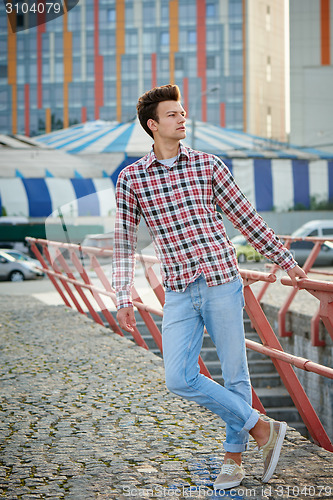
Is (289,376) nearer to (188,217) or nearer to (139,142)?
(188,217)

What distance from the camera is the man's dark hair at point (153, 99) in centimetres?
326

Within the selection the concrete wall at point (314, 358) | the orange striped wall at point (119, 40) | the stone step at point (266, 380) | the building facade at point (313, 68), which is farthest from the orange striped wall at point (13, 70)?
the stone step at point (266, 380)

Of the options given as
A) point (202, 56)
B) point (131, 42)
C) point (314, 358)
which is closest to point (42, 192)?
point (314, 358)

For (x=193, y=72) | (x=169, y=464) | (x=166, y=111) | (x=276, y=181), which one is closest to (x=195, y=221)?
(x=166, y=111)

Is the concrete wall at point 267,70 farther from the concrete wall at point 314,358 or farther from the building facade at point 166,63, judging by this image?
→ the concrete wall at point 314,358

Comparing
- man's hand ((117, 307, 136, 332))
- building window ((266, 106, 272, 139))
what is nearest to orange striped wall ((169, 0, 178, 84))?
building window ((266, 106, 272, 139))

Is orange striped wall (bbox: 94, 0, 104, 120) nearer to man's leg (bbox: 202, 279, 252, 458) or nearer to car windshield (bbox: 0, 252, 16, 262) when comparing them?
car windshield (bbox: 0, 252, 16, 262)

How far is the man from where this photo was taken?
10.4ft

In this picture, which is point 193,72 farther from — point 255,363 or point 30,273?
point 255,363

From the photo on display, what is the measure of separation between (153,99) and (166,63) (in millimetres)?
65001

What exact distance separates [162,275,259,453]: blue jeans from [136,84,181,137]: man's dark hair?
2.21ft

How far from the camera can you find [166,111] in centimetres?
324

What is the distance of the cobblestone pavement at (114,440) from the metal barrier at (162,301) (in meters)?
0.22

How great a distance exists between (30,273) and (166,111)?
69.7 feet
